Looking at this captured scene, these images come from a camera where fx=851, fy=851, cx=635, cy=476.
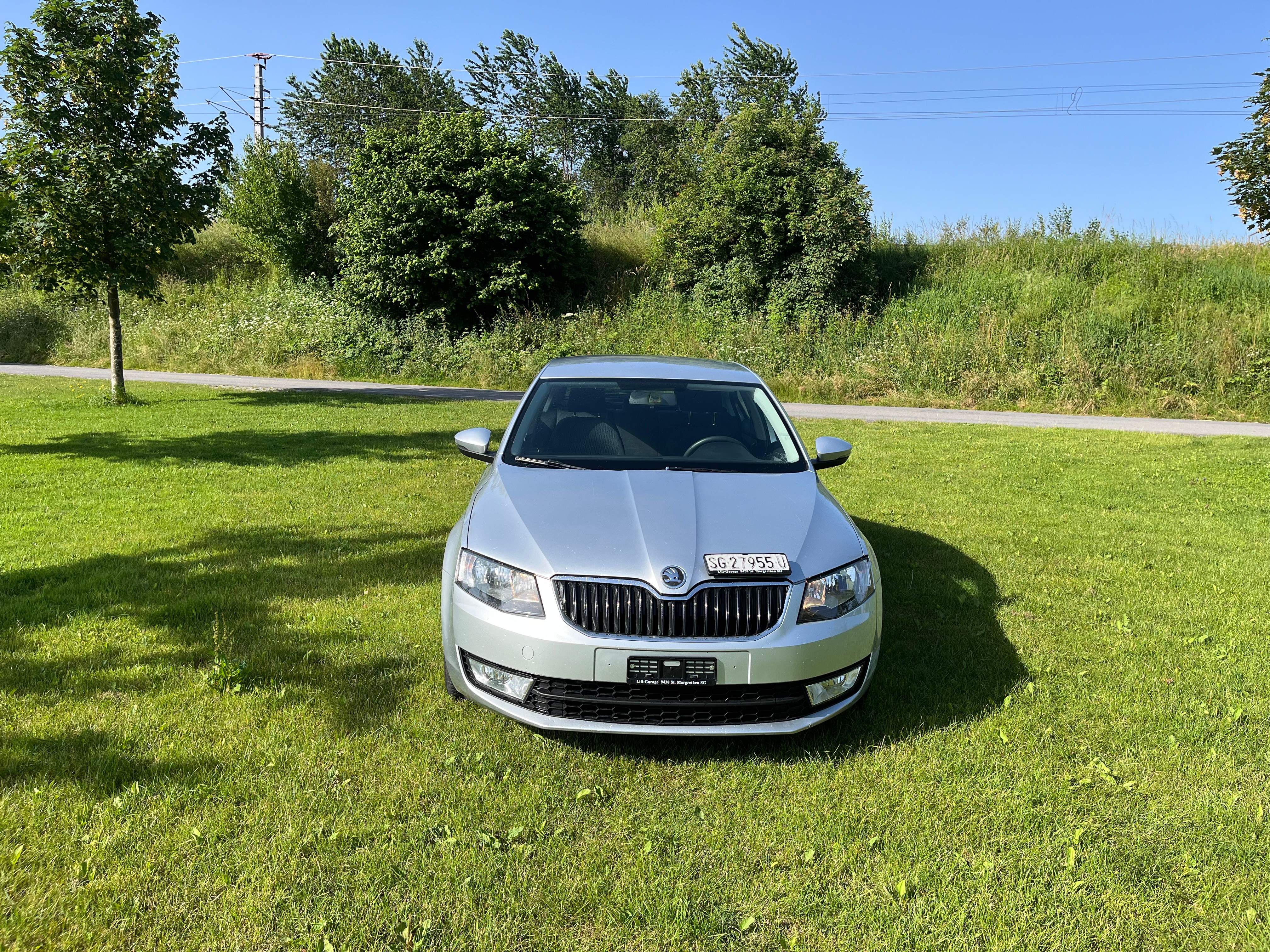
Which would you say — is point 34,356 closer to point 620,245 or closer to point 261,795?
point 620,245

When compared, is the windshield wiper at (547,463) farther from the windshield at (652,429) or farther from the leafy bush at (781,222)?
the leafy bush at (781,222)

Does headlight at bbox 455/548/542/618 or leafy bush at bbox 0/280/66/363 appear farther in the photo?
leafy bush at bbox 0/280/66/363

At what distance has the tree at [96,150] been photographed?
14.0 meters

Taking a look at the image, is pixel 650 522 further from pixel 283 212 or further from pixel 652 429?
pixel 283 212

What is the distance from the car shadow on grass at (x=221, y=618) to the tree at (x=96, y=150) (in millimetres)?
10692

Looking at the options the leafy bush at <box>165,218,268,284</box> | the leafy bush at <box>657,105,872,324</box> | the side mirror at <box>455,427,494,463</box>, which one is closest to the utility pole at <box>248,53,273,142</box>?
the leafy bush at <box>165,218,268,284</box>

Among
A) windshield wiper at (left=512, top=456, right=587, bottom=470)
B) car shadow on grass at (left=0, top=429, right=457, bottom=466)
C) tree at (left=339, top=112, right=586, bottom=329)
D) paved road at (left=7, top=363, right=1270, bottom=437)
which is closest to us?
windshield wiper at (left=512, top=456, right=587, bottom=470)

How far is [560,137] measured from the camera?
63.0 m

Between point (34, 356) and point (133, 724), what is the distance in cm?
3129

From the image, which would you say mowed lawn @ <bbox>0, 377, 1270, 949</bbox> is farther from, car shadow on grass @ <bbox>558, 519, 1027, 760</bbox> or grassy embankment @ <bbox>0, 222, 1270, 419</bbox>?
grassy embankment @ <bbox>0, 222, 1270, 419</bbox>

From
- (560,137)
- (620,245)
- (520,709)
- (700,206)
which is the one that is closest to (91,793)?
(520,709)

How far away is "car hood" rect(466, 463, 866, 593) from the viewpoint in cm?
342

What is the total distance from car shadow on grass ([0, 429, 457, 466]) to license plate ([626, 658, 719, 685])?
7982 millimetres

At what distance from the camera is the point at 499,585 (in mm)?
3506
